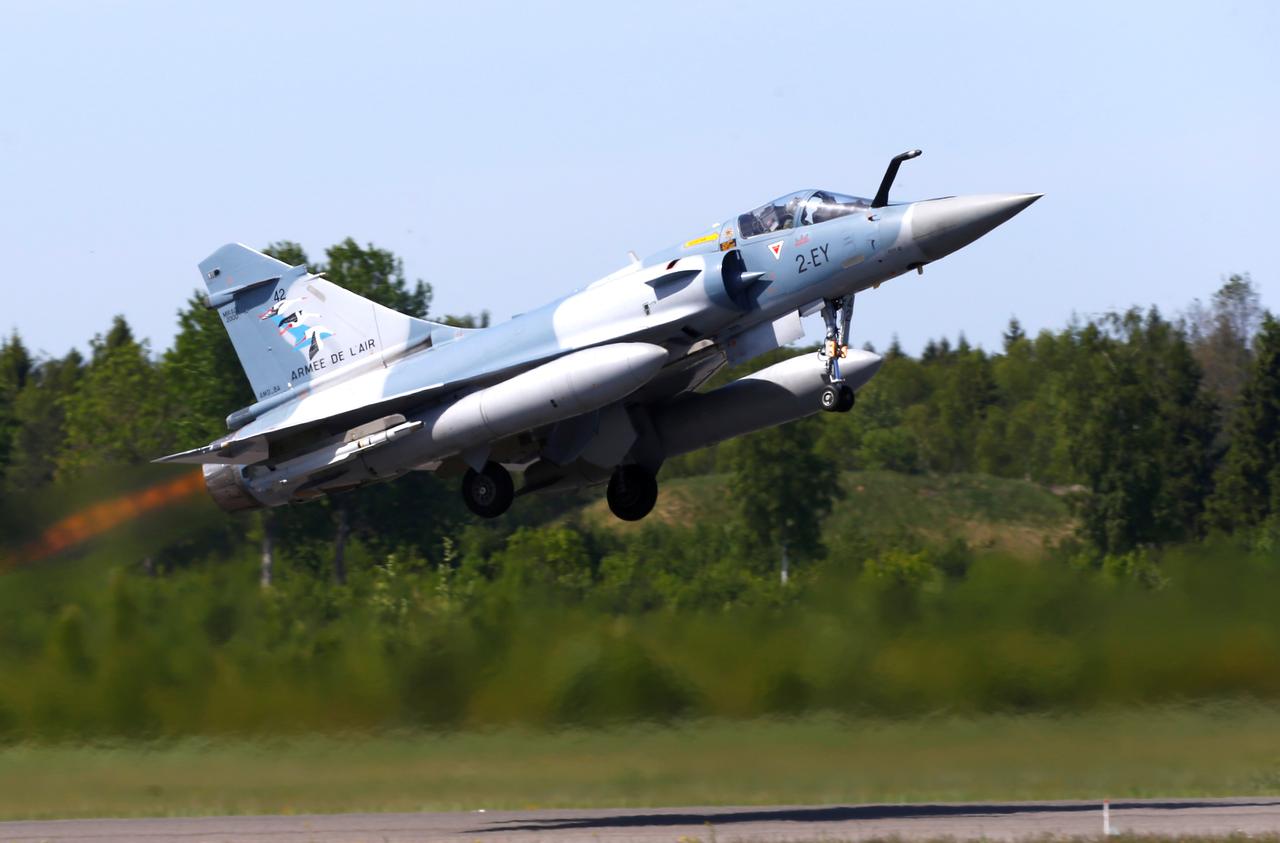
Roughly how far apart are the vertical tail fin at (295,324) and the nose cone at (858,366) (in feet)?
14.7

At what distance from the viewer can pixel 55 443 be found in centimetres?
6238

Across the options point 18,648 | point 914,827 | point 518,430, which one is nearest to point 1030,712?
point 914,827

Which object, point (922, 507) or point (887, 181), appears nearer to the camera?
point (887, 181)

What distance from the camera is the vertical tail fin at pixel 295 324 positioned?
2005cm

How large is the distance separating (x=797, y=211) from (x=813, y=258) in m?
0.63

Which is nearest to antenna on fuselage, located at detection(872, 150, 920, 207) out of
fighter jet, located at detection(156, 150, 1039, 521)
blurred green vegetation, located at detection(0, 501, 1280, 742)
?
fighter jet, located at detection(156, 150, 1039, 521)

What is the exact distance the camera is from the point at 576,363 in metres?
17.3

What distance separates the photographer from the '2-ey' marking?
17.5 meters

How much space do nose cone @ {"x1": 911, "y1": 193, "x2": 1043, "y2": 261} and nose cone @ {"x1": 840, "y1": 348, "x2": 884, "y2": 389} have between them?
2.15 metres

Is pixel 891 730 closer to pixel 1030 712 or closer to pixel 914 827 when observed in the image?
pixel 1030 712

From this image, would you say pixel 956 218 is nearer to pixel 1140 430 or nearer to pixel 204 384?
pixel 204 384

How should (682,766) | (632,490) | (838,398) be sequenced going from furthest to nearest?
(632,490) < (682,766) < (838,398)

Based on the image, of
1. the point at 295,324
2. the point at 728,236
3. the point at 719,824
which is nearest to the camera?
the point at 719,824

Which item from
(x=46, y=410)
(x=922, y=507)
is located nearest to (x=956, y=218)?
(x=922, y=507)
